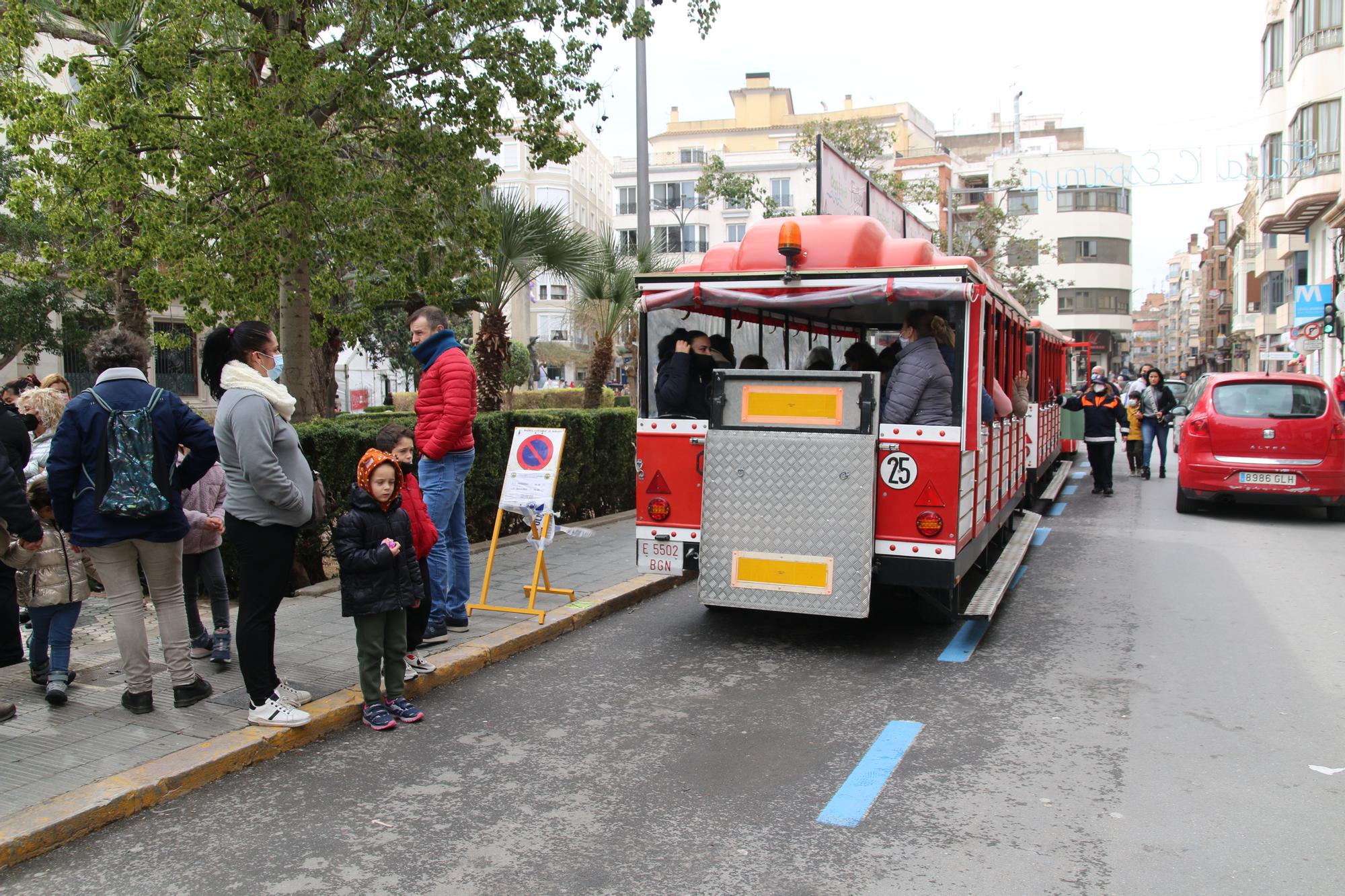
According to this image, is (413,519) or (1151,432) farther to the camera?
(1151,432)

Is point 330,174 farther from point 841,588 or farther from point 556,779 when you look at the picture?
point 556,779

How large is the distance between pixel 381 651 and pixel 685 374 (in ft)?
9.33

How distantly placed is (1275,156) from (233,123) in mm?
35780

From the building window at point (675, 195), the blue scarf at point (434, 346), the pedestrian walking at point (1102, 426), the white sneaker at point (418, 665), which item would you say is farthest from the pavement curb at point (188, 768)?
the building window at point (675, 195)

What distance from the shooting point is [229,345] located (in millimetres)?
4781

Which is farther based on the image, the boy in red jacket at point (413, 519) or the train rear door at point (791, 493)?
the train rear door at point (791, 493)

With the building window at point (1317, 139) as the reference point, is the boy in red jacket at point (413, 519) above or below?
below

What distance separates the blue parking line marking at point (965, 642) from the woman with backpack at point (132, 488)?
13.8 feet

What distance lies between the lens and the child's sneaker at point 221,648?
5.67 m

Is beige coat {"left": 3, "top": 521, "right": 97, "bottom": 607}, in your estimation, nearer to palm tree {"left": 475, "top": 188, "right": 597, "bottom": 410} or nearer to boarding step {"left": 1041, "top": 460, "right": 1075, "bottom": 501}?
palm tree {"left": 475, "top": 188, "right": 597, "bottom": 410}

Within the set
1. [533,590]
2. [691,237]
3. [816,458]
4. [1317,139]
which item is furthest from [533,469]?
[691,237]

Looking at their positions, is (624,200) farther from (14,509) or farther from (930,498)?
(14,509)

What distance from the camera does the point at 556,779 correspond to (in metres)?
4.35

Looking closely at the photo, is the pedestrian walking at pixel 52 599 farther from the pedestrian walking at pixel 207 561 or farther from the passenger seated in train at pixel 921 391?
the passenger seated in train at pixel 921 391
